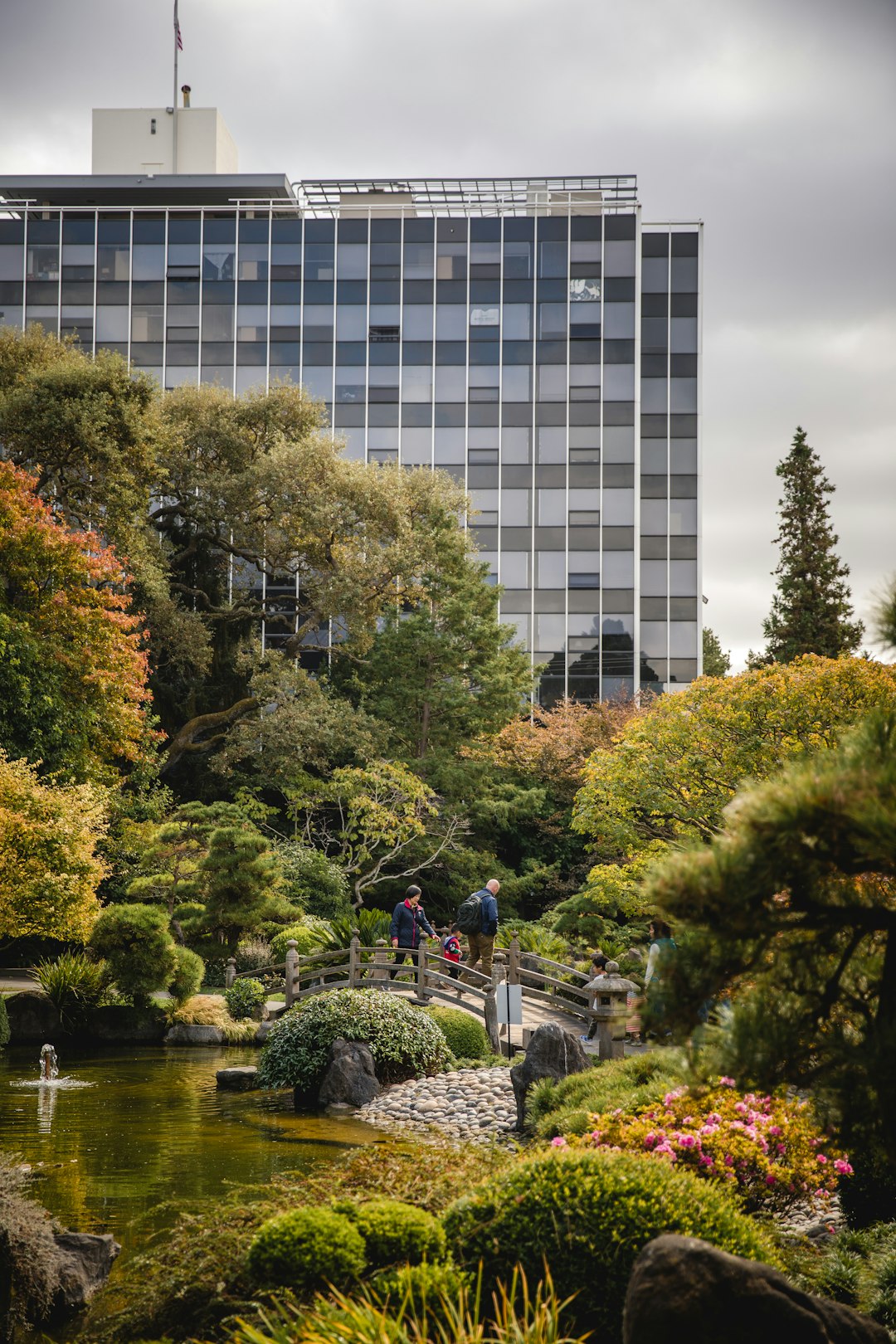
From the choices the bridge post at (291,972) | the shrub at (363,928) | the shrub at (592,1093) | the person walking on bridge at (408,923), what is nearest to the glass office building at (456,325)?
the shrub at (363,928)

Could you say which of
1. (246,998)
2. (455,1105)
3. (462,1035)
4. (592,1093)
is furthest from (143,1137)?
(246,998)

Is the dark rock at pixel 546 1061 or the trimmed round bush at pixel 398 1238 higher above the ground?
the trimmed round bush at pixel 398 1238

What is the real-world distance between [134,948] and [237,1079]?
172 inches

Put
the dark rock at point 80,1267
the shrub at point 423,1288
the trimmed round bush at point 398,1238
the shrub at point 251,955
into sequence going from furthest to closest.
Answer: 1. the shrub at point 251,955
2. the dark rock at point 80,1267
3. the trimmed round bush at point 398,1238
4. the shrub at point 423,1288

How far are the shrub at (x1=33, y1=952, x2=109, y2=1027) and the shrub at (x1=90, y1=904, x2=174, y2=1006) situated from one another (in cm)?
34

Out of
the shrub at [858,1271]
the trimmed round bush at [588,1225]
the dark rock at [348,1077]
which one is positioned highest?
the trimmed round bush at [588,1225]

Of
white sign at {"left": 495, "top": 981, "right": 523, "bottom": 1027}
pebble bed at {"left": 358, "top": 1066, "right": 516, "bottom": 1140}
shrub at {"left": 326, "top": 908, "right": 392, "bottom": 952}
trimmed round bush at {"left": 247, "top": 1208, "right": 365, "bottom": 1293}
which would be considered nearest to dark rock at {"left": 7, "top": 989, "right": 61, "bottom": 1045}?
shrub at {"left": 326, "top": 908, "right": 392, "bottom": 952}

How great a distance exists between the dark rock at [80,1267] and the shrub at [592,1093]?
125 inches

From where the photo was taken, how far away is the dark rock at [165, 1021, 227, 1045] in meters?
18.7

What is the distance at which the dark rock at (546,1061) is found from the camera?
11.6 meters

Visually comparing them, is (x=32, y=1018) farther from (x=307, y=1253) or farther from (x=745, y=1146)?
(x=307, y=1253)

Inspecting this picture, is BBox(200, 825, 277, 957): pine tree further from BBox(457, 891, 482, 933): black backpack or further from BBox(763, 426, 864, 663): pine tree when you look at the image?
BBox(763, 426, 864, 663): pine tree

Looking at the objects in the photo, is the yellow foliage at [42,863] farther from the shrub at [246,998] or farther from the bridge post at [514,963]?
the bridge post at [514,963]

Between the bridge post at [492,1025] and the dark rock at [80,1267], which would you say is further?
the bridge post at [492,1025]
